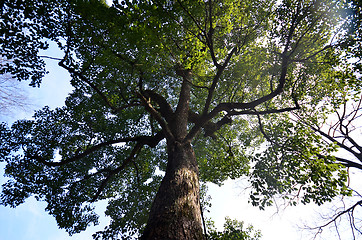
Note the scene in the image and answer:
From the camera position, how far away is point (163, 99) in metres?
6.67

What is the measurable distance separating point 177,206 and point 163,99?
4559 millimetres

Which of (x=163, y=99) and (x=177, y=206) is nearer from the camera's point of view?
(x=177, y=206)

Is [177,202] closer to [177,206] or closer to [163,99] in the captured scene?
[177,206]

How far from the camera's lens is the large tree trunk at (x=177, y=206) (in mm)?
2348

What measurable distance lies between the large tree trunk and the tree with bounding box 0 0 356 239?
20mm

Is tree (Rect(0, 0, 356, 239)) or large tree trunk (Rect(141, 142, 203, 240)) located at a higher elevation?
tree (Rect(0, 0, 356, 239))

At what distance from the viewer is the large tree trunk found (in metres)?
2.35

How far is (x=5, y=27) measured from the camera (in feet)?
13.1

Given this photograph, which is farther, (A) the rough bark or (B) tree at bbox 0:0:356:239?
(B) tree at bbox 0:0:356:239

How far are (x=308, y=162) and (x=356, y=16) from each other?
166 inches

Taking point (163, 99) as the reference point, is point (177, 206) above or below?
below

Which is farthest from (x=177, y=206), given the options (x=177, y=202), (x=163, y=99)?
(x=163, y=99)

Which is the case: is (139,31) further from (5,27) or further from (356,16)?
(356,16)

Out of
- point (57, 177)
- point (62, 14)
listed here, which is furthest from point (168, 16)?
point (57, 177)
